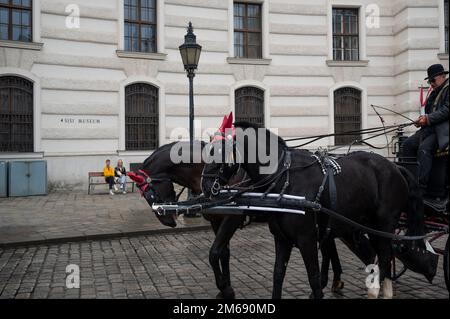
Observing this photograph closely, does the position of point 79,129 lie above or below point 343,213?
above

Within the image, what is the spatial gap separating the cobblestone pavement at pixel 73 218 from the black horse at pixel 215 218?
3.98m

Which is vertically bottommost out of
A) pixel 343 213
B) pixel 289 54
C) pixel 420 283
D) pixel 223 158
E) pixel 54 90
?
pixel 420 283

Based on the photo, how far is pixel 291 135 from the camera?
18.9m

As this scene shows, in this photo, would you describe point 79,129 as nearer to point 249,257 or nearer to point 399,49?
point 249,257

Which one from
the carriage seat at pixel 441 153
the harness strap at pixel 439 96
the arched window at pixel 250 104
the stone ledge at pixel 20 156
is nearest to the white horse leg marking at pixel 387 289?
the carriage seat at pixel 441 153

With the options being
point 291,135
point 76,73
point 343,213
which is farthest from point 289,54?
point 343,213

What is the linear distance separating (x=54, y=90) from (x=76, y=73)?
3.46ft

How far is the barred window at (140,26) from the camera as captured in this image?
57.2ft

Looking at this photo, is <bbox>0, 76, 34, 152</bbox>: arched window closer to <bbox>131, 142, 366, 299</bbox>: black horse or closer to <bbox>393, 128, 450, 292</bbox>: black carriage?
<bbox>131, 142, 366, 299</bbox>: black horse

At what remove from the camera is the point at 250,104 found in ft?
61.4

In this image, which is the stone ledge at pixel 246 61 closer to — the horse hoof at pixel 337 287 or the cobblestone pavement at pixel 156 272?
the cobblestone pavement at pixel 156 272

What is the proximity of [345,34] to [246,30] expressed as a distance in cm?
474

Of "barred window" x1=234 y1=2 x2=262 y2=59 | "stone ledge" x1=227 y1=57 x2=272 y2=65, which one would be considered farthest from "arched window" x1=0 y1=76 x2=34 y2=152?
"barred window" x1=234 y1=2 x2=262 y2=59

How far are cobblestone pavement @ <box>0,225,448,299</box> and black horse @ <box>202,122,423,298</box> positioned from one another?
36.6 inches
